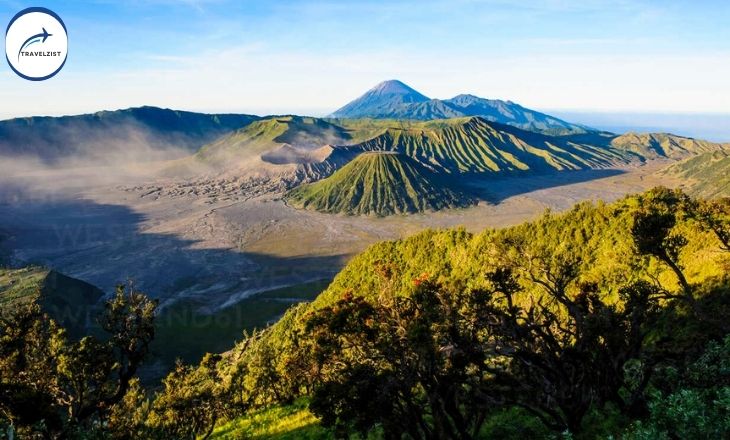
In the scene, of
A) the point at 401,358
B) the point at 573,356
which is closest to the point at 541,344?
the point at 573,356

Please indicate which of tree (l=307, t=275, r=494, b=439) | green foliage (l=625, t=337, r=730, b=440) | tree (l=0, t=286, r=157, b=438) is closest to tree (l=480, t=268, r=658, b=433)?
tree (l=307, t=275, r=494, b=439)

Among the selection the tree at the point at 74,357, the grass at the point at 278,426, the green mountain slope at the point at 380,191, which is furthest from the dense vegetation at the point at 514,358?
the green mountain slope at the point at 380,191

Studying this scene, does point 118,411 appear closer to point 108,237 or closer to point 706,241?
point 706,241

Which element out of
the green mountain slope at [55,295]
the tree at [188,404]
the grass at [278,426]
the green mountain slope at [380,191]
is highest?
the green mountain slope at [380,191]

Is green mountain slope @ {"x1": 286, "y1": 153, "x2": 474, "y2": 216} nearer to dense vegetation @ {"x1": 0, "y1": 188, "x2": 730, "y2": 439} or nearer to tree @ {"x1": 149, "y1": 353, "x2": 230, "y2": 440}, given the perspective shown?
tree @ {"x1": 149, "y1": 353, "x2": 230, "y2": 440}

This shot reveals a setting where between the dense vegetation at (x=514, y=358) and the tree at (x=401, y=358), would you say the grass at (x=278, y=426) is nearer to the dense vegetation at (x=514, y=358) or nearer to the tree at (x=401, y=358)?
the dense vegetation at (x=514, y=358)

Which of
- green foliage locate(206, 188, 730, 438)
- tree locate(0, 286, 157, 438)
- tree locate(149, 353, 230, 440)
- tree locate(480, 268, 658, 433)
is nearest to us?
tree locate(480, 268, 658, 433)

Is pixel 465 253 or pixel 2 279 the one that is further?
pixel 2 279

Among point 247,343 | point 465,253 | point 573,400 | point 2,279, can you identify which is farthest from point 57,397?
point 2,279
